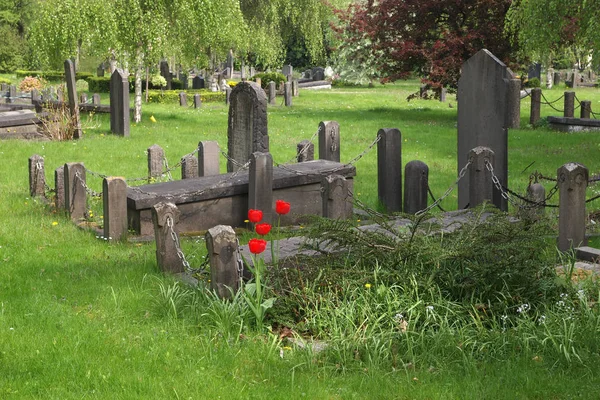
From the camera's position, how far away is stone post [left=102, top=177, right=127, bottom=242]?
10.4 m

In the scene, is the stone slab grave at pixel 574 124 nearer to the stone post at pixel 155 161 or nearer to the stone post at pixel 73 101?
the stone post at pixel 73 101

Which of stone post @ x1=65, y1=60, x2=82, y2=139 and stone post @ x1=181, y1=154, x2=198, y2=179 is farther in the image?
stone post @ x1=65, y1=60, x2=82, y2=139

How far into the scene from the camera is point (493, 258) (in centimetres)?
747

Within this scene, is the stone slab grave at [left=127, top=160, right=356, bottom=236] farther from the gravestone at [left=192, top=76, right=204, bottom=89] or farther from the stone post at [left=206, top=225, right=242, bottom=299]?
the gravestone at [left=192, top=76, right=204, bottom=89]

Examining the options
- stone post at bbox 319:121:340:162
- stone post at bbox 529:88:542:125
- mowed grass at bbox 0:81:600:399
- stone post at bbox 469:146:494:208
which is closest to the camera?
mowed grass at bbox 0:81:600:399

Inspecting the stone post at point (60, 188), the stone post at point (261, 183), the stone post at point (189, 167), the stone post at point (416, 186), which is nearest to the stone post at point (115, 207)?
the stone post at point (261, 183)

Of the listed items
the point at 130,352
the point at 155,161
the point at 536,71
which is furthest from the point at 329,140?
the point at 536,71

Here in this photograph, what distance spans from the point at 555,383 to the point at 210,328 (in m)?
2.54

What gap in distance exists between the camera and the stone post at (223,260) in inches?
288

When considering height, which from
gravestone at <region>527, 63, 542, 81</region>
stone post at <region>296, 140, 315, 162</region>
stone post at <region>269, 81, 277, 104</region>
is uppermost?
gravestone at <region>527, 63, 542, 81</region>

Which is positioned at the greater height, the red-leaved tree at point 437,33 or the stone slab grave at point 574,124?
the red-leaved tree at point 437,33

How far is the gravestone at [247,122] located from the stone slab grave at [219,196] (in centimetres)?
68

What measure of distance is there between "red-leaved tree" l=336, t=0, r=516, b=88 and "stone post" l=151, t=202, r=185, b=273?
18.7 metres

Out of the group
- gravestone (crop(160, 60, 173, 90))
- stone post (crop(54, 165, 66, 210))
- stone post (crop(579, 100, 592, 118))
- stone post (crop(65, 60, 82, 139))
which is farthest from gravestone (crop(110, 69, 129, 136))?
gravestone (crop(160, 60, 173, 90))
